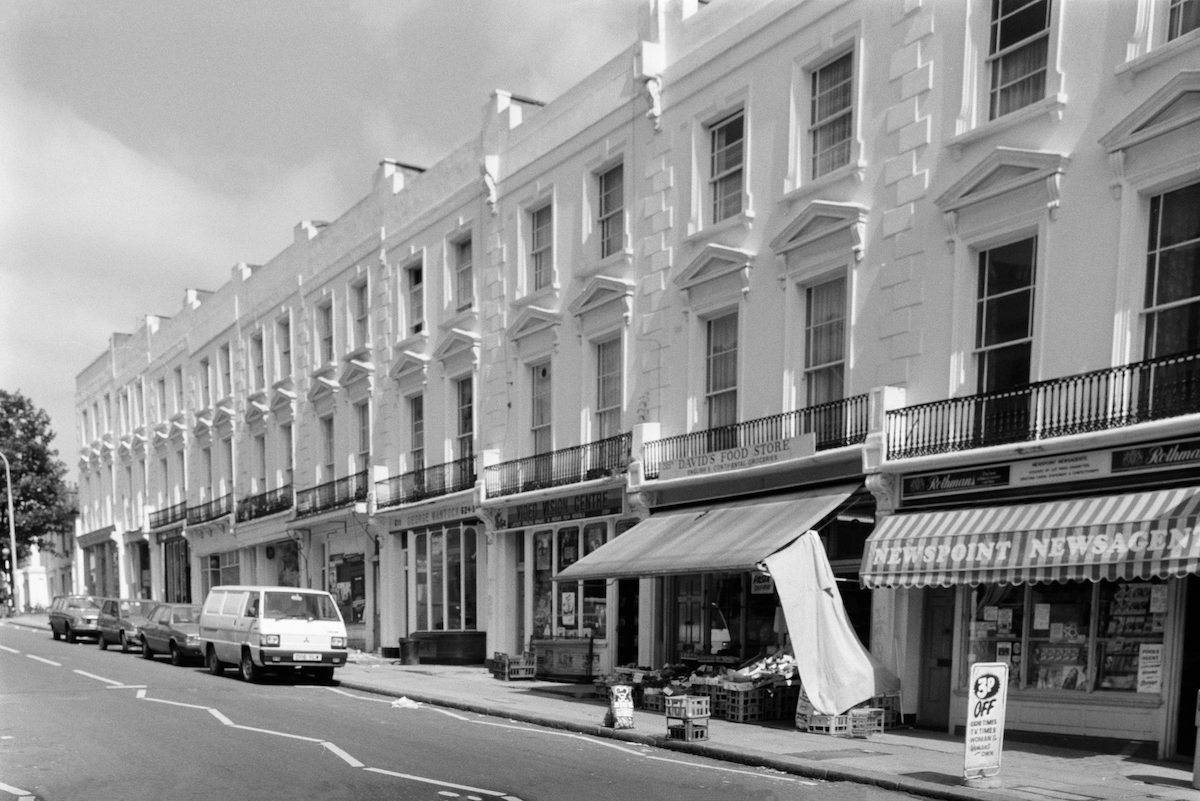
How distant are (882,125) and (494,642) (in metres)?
14.3

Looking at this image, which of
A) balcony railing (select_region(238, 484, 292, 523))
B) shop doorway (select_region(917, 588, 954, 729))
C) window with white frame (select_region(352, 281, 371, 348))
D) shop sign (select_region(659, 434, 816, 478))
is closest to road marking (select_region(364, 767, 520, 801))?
shop doorway (select_region(917, 588, 954, 729))

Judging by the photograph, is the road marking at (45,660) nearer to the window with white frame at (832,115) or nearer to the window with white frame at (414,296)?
the window with white frame at (414,296)

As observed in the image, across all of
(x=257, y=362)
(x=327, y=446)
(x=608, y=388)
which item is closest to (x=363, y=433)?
(x=327, y=446)

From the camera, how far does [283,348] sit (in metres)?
37.6

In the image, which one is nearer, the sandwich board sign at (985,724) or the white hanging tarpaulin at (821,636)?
the sandwich board sign at (985,724)

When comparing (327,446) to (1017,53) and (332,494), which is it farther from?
(1017,53)

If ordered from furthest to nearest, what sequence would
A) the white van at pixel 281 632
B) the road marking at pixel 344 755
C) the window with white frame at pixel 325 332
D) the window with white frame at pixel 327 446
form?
the window with white frame at pixel 325 332, the window with white frame at pixel 327 446, the white van at pixel 281 632, the road marking at pixel 344 755

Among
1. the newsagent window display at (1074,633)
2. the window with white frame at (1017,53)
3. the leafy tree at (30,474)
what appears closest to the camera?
the newsagent window display at (1074,633)

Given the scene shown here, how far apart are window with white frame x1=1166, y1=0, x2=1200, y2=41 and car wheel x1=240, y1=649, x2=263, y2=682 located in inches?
Result: 735

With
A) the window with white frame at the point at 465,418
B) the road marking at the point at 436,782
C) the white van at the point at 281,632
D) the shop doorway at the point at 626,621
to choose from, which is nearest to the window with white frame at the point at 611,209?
the window with white frame at the point at 465,418

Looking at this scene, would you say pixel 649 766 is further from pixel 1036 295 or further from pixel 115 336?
pixel 115 336

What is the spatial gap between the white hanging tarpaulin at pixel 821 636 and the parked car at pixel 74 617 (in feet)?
90.9

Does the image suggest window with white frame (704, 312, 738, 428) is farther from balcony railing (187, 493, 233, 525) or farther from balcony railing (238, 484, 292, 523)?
balcony railing (187, 493, 233, 525)

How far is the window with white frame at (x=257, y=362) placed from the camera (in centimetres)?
3928
